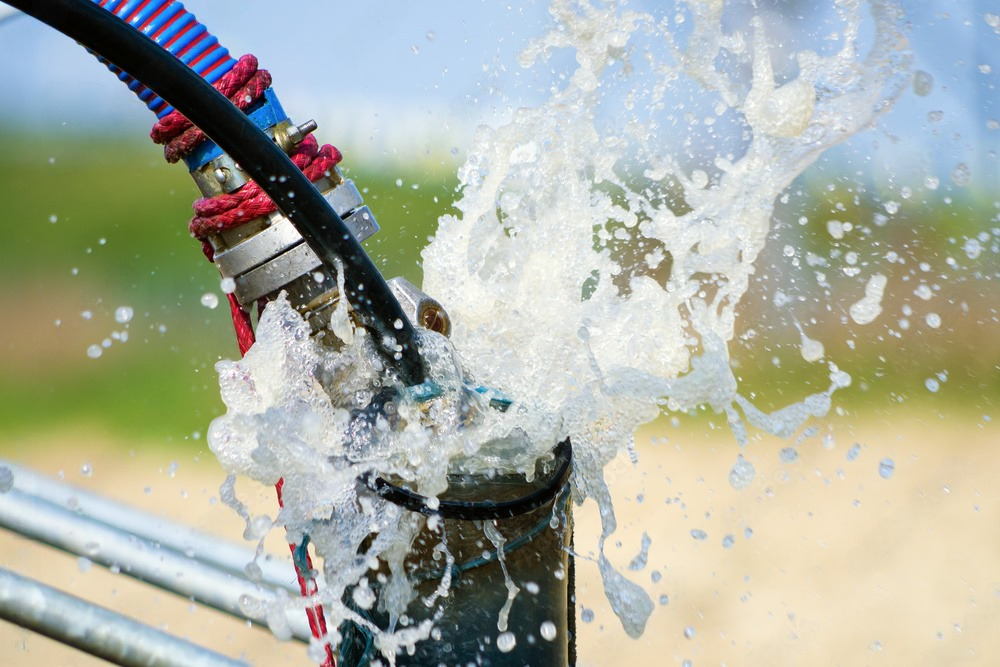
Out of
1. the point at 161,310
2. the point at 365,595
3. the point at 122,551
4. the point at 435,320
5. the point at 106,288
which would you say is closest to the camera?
the point at 365,595

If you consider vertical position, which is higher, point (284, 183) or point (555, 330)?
point (284, 183)

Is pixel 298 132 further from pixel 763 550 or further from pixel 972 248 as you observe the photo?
pixel 972 248

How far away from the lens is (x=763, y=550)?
5.38 meters

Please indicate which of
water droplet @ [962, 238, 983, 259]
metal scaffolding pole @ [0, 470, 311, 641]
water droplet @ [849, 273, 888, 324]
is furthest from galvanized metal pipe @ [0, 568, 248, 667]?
water droplet @ [962, 238, 983, 259]

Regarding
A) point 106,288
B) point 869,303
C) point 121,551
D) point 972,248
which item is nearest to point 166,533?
point 121,551

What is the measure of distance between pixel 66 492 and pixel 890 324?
7419 millimetres

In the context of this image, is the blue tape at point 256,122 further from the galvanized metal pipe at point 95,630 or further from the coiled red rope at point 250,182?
the galvanized metal pipe at point 95,630

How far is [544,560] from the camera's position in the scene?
0.82 meters

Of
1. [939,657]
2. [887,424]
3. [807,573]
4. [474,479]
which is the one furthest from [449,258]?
[887,424]

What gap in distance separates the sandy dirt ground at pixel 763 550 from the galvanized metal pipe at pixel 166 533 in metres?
2.26

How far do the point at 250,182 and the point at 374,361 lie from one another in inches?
7.8

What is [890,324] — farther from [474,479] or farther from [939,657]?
[474,479]

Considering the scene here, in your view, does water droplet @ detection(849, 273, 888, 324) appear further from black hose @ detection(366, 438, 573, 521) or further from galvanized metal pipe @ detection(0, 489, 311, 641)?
galvanized metal pipe @ detection(0, 489, 311, 641)

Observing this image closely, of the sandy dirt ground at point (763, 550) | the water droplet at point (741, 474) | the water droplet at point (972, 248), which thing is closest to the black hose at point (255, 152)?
the water droplet at point (741, 474)
